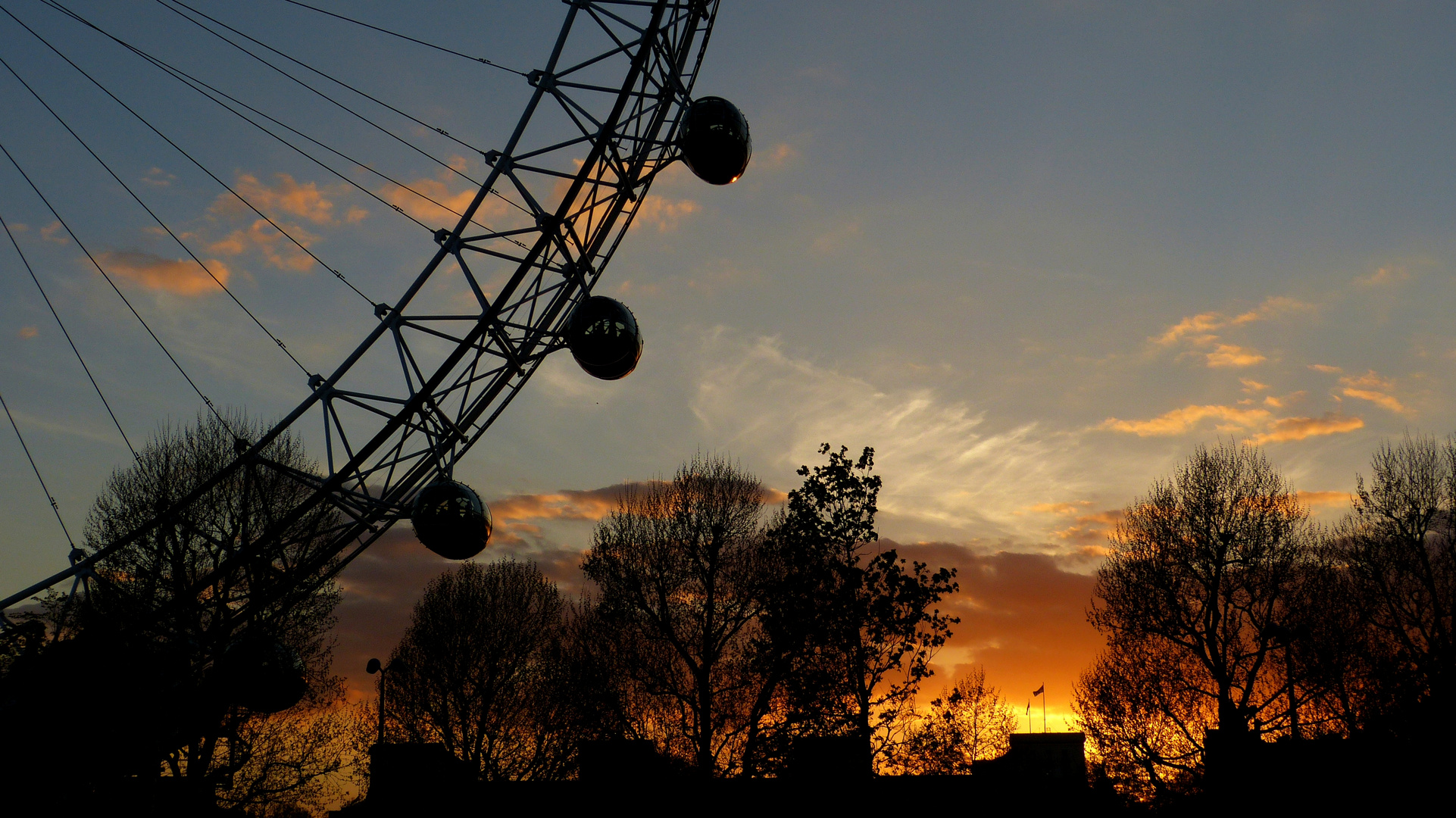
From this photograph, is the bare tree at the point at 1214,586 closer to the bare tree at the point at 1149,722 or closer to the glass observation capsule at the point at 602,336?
the bare tree at the point at 1149,722

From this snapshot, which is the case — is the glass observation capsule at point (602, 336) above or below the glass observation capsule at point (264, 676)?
above

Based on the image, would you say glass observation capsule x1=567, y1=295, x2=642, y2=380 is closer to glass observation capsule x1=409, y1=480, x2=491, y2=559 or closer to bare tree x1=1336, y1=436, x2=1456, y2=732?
glass observation capsule x1=409, y1=480, x2=491, y2=559

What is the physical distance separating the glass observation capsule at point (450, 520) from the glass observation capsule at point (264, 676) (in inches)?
106

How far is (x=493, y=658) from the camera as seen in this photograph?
36.4m

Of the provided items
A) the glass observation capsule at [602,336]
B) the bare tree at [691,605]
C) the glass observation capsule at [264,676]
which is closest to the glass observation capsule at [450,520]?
the glass observation capsule at [602,336]

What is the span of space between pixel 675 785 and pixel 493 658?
11.2 metres

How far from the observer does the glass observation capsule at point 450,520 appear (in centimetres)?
1077

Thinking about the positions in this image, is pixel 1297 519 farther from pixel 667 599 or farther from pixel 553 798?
→ pixel 553 798

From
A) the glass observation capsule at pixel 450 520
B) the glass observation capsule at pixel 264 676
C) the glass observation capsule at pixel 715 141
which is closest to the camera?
the glass observation capsule at pixel 450 520

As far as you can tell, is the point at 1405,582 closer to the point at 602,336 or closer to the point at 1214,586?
the point at 1214,586

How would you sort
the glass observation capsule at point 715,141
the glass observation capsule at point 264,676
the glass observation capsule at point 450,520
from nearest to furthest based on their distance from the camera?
the glass observation capsule at point 450,520, the glass observation capsule at point 715,141, the glass observation capsule at point 264,676

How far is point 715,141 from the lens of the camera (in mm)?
11477

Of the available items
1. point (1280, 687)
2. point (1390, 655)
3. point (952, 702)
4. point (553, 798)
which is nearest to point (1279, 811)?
point (1280, 687)

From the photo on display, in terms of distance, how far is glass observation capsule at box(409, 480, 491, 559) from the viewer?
10.8m
